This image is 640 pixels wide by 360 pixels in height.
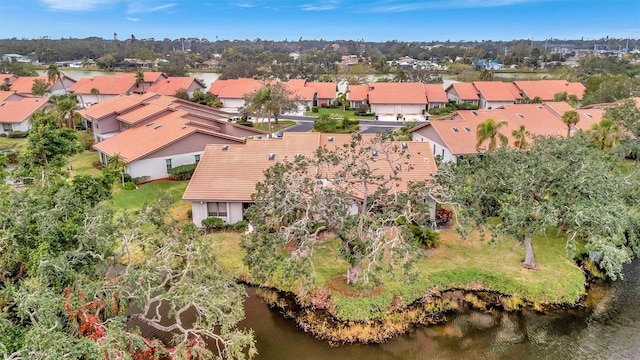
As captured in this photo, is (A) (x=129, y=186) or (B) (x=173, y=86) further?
(B) (x=173, y=86)

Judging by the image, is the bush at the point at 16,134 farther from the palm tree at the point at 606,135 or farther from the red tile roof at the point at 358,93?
the palm tree at the point at 606,135

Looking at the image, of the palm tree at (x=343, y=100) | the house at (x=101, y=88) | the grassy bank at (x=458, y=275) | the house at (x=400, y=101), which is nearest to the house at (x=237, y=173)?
the grassy bank at (x=458, y=275)

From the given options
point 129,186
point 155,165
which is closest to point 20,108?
point 155,165

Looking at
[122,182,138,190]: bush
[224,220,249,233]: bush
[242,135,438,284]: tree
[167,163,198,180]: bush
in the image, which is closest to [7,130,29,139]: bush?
[122,182,138,190]: bush

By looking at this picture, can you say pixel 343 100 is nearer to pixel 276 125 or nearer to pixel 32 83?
pixel 276 125

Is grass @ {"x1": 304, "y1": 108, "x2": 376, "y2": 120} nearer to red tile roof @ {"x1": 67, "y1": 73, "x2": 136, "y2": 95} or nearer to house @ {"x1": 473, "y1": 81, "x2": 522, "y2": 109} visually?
house @ {"x1": 473, "y1": 81, "x2": 522, "y2": 109}

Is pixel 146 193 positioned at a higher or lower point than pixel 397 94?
lower

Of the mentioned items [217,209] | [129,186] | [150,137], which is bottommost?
[129,186]
